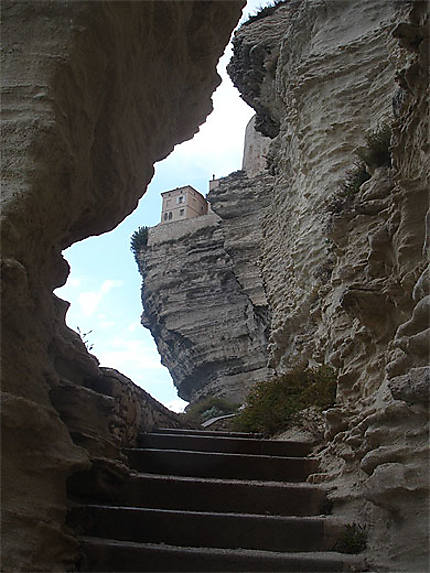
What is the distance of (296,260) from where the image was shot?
9.30 metres

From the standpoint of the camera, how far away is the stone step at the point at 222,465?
4.66 m

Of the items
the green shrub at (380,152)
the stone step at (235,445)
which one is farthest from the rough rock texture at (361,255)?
the stone step at (235,445)

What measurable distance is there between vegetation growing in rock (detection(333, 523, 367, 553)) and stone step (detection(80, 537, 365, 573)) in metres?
0.11

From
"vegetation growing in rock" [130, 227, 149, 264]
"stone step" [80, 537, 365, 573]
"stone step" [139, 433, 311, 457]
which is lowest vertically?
"stone step" [80, 537, 365, 573]

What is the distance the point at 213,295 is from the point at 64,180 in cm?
2317

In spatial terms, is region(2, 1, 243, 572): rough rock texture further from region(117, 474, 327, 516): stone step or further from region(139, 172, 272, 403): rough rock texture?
region(139, 172, 272, 403): rough rock texture

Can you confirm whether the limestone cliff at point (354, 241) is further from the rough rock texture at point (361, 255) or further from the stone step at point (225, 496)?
the stone step at point (225, 496)

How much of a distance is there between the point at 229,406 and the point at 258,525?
15.7 meters

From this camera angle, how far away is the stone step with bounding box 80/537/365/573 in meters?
3.16

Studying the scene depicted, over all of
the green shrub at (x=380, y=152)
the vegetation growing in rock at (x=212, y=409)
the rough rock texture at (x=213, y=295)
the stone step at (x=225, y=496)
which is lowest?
the stone step at (x=225, y=496)

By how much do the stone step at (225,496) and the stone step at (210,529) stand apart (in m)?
0.38

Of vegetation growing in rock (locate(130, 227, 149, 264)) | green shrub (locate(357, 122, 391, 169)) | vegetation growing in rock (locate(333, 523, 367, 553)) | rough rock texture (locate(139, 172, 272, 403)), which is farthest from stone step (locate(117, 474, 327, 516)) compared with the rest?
vegetation growing in rock (locate(130, 227, 149, 264))

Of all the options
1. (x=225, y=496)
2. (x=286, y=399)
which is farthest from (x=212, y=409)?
(x=225, y=496)

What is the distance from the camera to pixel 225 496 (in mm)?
4078
